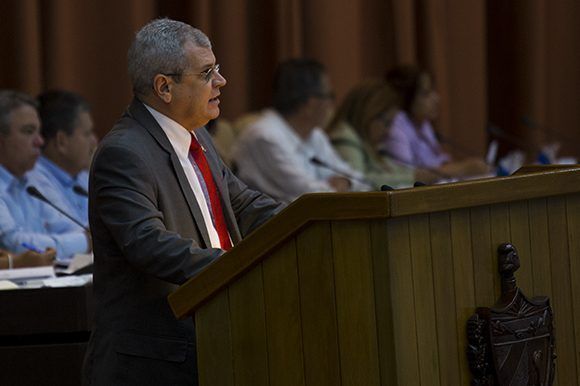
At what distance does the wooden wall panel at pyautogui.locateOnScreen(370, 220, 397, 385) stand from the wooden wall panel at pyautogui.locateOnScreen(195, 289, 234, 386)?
0.33 metres

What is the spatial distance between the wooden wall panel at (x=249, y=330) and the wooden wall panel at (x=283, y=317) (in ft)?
0.05

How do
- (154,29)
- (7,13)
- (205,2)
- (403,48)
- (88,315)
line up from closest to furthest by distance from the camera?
(154,29) < (88,315) < (7,13) < (205,2) < (403,48)

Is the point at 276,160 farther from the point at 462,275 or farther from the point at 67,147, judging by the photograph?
the point at 462,275

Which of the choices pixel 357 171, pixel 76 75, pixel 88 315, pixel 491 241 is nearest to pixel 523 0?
pixel 357 171

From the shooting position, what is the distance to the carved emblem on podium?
7.16ft

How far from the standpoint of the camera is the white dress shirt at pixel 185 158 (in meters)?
2.67

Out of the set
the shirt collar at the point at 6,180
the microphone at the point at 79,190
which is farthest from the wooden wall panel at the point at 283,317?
the microphone at the point at 79,190

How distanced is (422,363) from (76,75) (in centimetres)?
467

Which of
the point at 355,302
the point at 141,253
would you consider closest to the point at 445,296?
the point at 355,302

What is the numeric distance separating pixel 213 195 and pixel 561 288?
830 millimetres

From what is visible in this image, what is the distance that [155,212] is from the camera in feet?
8.17

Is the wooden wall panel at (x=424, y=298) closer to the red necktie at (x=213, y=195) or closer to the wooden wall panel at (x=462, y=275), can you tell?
the wooden wall panel at (x=462, y=275)

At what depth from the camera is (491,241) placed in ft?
7.27

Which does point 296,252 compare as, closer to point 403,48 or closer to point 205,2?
point 205,2
